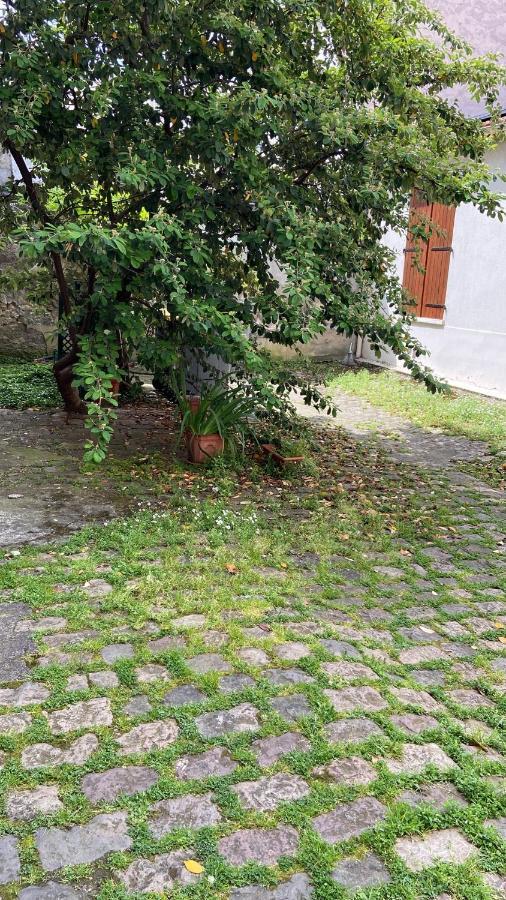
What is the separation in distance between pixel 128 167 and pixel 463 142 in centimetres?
353

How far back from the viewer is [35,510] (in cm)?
434

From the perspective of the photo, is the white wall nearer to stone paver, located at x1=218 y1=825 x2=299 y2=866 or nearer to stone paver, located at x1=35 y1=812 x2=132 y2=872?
stone paver, located at x1=218 y1=825 x2=299 y2=866

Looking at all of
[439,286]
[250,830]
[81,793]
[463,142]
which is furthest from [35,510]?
[439,286]

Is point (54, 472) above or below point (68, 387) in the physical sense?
below

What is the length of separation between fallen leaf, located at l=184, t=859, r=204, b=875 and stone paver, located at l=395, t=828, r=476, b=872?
1.85ft

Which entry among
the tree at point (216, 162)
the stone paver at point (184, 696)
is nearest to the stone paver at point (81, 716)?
the stone paver at point (184, 696)

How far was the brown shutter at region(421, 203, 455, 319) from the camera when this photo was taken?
10383 mm

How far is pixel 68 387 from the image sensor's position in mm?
6680

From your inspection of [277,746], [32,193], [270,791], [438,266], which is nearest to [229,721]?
[277,746]

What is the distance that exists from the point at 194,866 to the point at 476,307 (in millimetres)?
9232

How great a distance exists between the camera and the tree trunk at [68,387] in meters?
6.53

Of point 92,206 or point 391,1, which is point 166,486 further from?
point 391,1

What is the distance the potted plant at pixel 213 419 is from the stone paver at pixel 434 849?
11.9 feet

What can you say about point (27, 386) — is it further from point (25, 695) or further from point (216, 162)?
point (25, 695)
